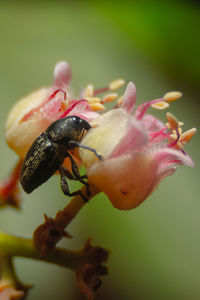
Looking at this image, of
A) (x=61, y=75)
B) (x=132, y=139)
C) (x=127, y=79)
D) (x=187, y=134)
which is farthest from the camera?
(x=127, y=79)

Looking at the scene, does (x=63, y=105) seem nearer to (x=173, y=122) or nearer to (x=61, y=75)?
(x=61, y=75)

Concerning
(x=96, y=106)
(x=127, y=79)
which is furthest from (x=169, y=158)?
(x=127, y=79)

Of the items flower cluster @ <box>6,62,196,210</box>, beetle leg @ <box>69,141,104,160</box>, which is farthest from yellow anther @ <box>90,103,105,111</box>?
beetle leg @ <box>69,141,104,160</box>

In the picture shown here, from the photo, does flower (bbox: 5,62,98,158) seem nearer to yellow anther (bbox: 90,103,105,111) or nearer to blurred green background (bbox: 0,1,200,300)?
yellow anther (bbox: 90,103,105,111)

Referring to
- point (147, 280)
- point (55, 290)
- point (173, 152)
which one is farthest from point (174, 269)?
point (173, 152)

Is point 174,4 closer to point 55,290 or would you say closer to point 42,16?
point 42,16

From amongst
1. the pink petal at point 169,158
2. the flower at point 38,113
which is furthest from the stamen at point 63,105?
the pink petal at point 169,158
